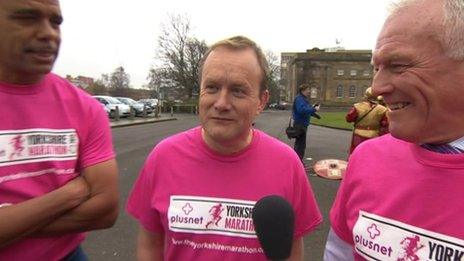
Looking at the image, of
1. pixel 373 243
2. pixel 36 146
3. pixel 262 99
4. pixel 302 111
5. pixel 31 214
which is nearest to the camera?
pixel 373 243

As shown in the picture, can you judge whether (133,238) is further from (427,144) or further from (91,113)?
(427,144)

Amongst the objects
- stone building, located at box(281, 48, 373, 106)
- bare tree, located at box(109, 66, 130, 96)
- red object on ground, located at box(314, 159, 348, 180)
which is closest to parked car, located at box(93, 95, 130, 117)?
red object on ground, located at box(314, 159, 348, 180)

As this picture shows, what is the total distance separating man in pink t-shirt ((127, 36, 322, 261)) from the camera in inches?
82.8

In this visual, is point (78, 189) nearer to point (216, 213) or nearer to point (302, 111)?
point (216, 213)

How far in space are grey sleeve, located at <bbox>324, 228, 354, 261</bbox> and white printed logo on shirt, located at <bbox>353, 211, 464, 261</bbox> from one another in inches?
8.0

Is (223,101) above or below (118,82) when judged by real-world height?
above

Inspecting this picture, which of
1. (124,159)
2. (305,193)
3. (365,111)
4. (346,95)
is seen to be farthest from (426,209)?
(346,95)

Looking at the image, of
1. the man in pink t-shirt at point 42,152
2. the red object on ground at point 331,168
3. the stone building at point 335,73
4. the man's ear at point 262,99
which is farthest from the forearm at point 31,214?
the stone building at point 335,73

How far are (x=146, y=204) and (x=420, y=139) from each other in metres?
1.30

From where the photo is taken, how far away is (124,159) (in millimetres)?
12109

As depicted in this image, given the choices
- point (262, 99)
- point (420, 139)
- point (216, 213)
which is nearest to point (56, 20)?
point (262, 99)

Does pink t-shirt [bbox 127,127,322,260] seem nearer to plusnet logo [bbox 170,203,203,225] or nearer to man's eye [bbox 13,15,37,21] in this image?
plusnet logo [bbox 170,203,203,225]

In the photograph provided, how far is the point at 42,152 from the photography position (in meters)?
2.00

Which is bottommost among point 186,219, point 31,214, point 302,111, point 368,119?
point 302,111
